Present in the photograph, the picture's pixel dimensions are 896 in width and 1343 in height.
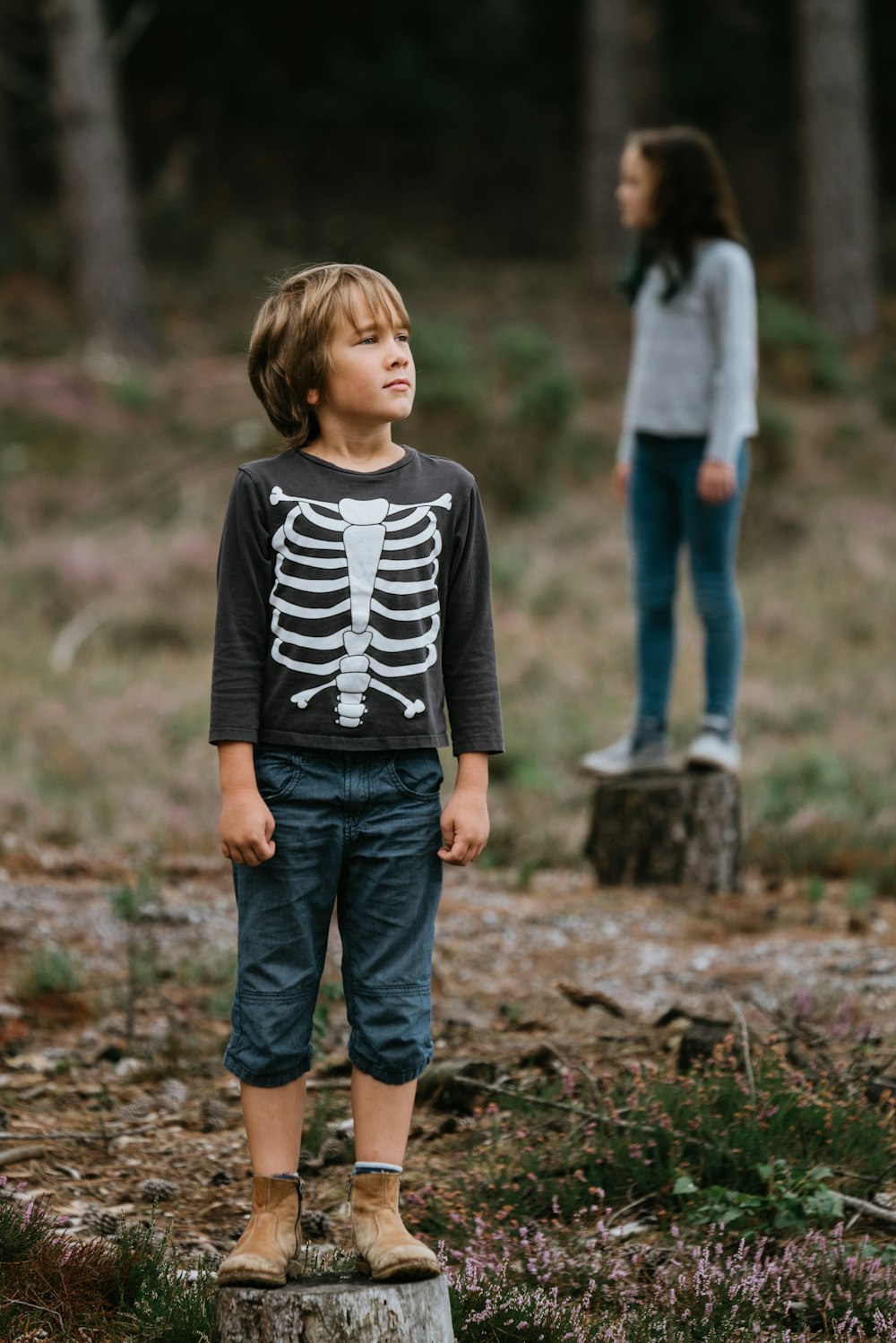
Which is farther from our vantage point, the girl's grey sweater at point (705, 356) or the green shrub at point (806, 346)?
the green shrub at point (806, 346)

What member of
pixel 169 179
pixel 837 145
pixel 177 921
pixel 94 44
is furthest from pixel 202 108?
pixel 177 921

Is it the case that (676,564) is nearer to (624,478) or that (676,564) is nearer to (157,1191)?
(624,478)

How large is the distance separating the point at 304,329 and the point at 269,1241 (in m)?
1.63

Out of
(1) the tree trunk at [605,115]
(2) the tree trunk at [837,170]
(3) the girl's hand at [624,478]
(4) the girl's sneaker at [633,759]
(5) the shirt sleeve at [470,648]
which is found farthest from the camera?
(1) the tree trunk at [605,115]

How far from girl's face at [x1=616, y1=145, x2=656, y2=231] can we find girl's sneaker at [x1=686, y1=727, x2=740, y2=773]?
1973 millimetres

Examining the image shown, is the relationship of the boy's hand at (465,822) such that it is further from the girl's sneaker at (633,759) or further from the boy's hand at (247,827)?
the girl's sneaker at (633,759)

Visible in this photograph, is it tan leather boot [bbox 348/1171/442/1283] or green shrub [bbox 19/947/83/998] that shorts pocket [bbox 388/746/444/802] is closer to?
tan leather boot [bbox 348/1171/442/1283]

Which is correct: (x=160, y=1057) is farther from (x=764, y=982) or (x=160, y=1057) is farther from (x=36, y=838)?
(x=36, y=838)

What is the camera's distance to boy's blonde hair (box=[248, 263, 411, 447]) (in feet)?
8.90

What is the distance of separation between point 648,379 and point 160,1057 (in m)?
3.09

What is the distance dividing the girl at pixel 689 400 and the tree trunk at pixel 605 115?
14.9m

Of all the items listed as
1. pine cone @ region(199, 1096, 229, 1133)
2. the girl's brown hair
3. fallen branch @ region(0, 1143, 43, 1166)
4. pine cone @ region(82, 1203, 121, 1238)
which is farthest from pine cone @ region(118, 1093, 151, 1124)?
the girl's brown hair

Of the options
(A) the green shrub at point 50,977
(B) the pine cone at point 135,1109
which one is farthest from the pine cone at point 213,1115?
(A) the green shrub at point 50,977

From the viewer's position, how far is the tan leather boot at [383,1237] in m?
2.52
